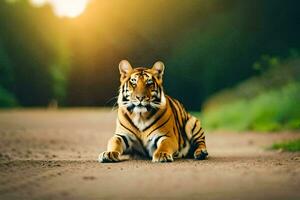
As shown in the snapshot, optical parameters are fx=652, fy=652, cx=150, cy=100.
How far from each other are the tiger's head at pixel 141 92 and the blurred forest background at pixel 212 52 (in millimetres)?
8507

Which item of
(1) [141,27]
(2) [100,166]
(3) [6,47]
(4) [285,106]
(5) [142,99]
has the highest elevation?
(3) [6,47]

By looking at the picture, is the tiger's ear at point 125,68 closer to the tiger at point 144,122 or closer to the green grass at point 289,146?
the tiger at point 144,122

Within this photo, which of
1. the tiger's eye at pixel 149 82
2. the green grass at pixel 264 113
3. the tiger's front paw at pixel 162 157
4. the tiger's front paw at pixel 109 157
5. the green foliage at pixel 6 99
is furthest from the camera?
the green foliage at pixel 6 99

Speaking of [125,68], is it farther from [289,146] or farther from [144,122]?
[289,146]

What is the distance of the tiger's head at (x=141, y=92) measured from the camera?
7746 mm

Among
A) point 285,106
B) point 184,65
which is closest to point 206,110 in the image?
point 184,65

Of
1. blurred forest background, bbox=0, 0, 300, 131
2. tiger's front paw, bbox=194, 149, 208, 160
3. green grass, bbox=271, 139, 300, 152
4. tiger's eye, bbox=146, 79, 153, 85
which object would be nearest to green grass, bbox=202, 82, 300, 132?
blurred forest background, bbox=0, 0, 300, 131

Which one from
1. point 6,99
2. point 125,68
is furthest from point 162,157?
point 6,99

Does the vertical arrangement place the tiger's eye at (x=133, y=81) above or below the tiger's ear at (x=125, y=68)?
below

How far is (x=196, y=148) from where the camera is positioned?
8555mm

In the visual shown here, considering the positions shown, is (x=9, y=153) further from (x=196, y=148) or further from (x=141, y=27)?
(x=141, y=27)

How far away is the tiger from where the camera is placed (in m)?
7.74

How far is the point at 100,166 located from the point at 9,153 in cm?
285

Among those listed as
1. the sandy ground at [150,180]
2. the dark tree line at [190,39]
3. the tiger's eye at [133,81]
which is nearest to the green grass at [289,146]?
the sandy ground at [150,180]
